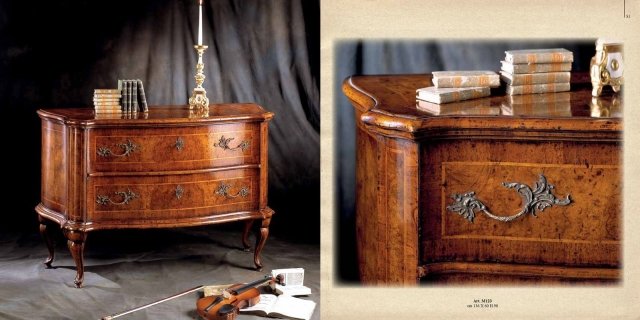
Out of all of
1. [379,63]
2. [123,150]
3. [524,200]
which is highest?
[379,63]

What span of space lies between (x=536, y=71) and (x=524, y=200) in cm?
54

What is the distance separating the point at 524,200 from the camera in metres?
2.22

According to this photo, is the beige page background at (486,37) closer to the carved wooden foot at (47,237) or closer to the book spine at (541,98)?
the book spine at (541,98)

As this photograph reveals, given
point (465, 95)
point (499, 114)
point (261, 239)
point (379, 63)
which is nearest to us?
point (499, 114)

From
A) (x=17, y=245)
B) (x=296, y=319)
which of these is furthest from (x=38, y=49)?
(x=296, y=319)

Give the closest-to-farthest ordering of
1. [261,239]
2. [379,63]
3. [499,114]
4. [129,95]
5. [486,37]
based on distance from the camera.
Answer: [486,37] < [499,114] < [379,63] < [129,95] < [261,239]

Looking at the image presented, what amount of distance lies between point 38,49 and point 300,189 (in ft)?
5.96

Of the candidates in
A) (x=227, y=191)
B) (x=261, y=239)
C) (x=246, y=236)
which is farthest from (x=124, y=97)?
(x=246, y=236)

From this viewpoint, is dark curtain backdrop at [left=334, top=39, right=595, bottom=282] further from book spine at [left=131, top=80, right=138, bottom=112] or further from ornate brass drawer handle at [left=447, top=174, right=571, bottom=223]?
book spine at [left=131, top=80, right=138, bottom=112]

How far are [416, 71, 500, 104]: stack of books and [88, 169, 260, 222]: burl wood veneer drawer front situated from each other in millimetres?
2119

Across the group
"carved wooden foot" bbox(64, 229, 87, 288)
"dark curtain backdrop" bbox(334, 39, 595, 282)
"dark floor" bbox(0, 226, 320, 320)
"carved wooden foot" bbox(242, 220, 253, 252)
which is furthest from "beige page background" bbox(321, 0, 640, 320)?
"carved wooden foot" bbox(242, 220, 253, 252)

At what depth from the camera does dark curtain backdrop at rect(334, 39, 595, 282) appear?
133 inches

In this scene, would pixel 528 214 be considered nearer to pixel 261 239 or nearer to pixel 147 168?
pixel 147 168

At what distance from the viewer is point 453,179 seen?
2.23 metres
